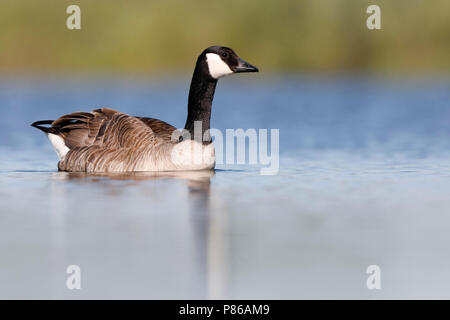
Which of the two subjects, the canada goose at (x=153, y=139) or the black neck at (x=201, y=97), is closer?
the canada goose at (x=153, y=139)

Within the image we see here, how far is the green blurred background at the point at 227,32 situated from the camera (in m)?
33.7

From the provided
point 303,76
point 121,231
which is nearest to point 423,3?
point 303,76

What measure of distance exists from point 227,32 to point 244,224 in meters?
25.6

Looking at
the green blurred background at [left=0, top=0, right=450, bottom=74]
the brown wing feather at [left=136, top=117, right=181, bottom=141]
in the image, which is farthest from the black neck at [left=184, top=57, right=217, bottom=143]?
the green blurred background at [left=0, top=0, right=450, bottom=74]

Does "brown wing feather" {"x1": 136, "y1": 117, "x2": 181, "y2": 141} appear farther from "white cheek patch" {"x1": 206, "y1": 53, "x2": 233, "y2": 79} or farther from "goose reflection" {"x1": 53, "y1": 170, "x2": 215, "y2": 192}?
"white cheek patch" {"x1": 206, "y1": 53, "x2": 233, "y2": 79}

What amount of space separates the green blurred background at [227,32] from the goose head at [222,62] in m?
21.0

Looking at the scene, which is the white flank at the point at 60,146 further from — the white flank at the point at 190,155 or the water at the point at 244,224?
the white flank at the point at 190,155

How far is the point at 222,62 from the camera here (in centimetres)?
1189

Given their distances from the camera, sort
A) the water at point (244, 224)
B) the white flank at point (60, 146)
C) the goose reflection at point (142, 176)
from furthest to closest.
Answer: the white flank at point (60, 146), the goose reflection at point (142, 176), the water at point (244, 224)

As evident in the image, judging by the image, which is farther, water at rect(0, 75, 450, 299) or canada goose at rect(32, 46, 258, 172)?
canada goose at rect(32, 46, 258, 172)

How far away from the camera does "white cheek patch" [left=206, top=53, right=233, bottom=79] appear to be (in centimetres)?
1189

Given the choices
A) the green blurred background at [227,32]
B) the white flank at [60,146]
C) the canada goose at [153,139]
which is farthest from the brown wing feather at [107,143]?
the green blurred background at [227,32]

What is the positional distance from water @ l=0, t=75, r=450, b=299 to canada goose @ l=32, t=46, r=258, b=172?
0.95 ft
